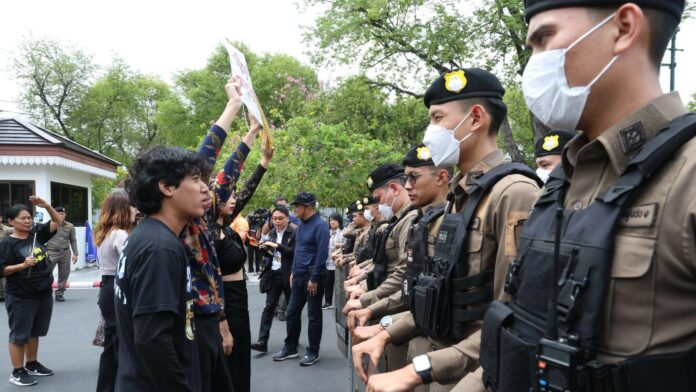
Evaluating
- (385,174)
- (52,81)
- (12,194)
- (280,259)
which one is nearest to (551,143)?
(385,174)

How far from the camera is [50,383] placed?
245 inches

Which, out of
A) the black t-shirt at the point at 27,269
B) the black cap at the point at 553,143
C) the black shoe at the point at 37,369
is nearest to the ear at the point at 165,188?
the black cap at the point at 553,143

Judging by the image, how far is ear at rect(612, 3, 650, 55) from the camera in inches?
47.8

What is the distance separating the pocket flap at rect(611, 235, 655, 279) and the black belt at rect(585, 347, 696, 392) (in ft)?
0.57

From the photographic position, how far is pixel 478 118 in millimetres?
2578

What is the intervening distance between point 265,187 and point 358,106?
1185cm

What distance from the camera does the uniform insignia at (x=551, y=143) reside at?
13.3 feet

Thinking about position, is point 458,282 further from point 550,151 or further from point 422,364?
point 550,151

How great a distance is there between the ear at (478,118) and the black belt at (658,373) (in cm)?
167

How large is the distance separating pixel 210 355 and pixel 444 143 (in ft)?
6.21

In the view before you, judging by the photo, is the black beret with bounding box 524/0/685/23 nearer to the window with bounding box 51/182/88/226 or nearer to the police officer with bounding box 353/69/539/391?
the police officer with bounding box 353/69/539/391

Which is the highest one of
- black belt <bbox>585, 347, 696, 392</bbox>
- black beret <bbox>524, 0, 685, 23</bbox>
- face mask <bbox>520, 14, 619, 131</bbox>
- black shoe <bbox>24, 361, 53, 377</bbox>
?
black beret <bbox>524, 0, 685, 23</bbox>

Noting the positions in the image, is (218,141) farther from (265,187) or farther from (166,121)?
(166,121)

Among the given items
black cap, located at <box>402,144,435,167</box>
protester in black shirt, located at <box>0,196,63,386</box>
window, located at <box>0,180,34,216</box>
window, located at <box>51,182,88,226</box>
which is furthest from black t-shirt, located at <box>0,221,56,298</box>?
window, located at <box>51,182,88,226</box>
